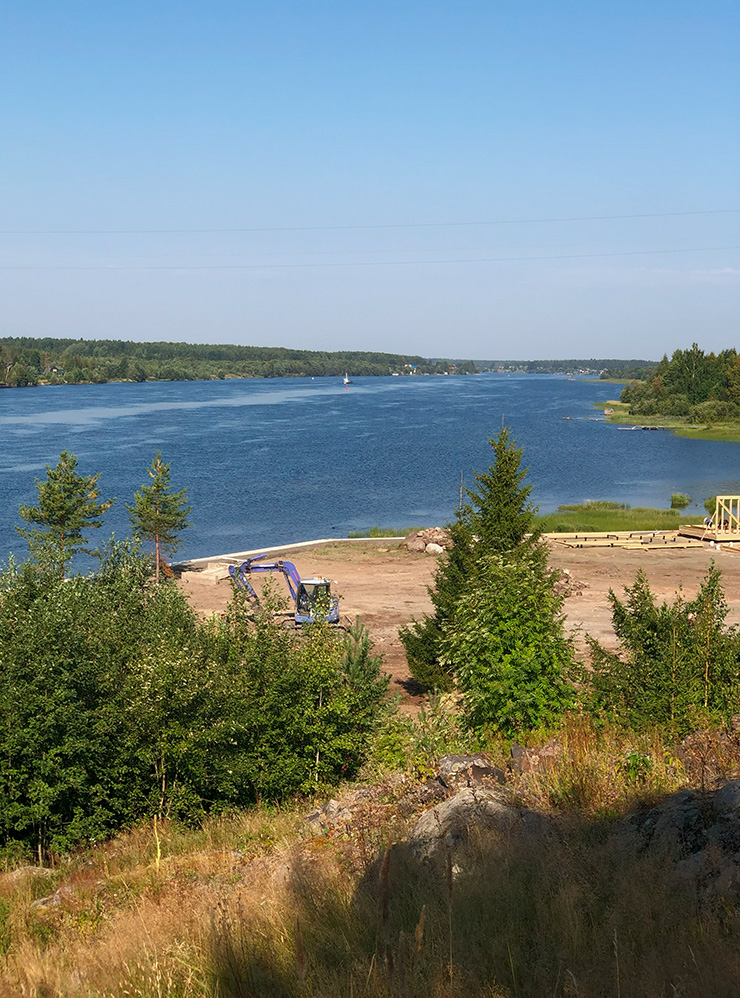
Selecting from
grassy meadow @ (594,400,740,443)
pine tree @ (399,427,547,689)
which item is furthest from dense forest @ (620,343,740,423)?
pine tree @ (399,427,547,689)

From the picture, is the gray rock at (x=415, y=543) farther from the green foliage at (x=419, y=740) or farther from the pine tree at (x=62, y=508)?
the green foliage at (x=419, y=740)

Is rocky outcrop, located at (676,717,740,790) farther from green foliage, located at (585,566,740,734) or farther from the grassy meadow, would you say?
the grassy meadow

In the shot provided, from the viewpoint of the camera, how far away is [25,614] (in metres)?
15.5

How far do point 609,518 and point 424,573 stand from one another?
21.8 meters

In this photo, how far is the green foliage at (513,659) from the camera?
12.8 m

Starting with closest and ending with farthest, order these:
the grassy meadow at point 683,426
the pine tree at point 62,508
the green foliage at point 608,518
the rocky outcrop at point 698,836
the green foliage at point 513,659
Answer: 1. the rocky outcrop at point 698,836
2. the green foliage at point 513,659
3. the pine tree at point 62,508
4. the green foliage at point 608,518
5. the grassy meadow at point 683,426

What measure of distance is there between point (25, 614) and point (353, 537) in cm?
3810

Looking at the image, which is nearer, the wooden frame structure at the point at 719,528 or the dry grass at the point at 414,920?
the dry grass at the point at 414,920

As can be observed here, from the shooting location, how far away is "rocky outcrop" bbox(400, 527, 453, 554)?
46.3 metres

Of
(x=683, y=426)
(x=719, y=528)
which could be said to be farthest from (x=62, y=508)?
(x=683, y=426)

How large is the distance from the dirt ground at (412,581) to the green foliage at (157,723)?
32.2ft

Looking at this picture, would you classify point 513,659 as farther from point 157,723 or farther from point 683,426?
point 683,426

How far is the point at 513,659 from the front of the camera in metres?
13.2

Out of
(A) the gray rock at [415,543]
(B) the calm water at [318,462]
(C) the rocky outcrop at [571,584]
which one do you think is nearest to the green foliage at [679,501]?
(B) the calm water at [318,462]
